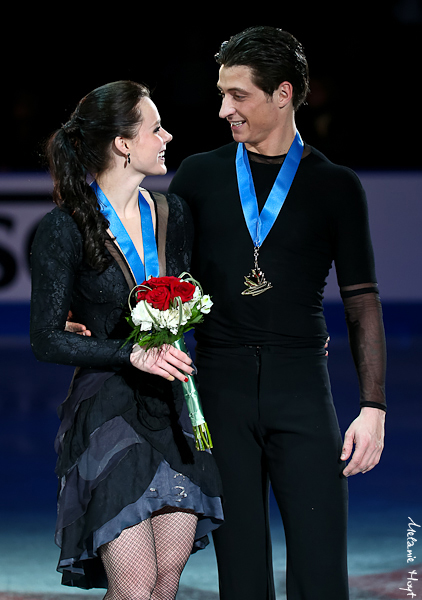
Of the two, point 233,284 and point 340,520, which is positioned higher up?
point 233,284

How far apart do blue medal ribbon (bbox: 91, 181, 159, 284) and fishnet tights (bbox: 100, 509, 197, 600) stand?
77 cm

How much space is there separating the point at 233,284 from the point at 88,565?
3.52ft

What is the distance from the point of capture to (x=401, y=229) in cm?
968

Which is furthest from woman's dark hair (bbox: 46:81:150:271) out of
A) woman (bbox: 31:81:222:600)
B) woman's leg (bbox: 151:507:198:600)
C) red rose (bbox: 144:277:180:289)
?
woman's leg (bbox: 151:507:198:600)

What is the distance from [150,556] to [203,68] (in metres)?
8.24

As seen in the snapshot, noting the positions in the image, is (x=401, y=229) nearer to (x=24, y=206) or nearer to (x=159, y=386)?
(x=24, y=206)

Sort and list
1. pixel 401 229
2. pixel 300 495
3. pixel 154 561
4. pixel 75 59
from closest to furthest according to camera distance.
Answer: pixel 154 561 < pixel 300 495 < pixel 401 229 < pixel 75 59

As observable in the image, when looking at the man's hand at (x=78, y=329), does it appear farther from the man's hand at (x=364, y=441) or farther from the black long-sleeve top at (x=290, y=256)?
the man's hand at (x=364, y=441)

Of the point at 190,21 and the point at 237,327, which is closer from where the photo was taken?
the point at 237,327

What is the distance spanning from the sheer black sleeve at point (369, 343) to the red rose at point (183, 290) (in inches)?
25.6

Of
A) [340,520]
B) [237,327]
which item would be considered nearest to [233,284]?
[237,327]

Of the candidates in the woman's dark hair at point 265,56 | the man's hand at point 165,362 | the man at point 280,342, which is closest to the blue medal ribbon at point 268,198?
the man at point 280,342
